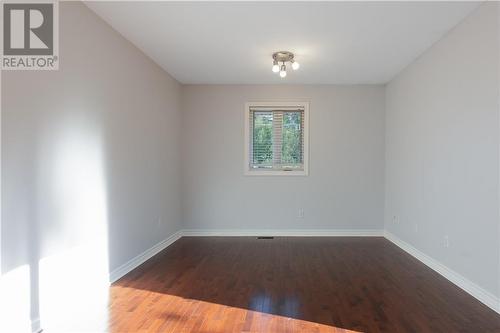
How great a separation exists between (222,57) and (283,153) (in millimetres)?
2058

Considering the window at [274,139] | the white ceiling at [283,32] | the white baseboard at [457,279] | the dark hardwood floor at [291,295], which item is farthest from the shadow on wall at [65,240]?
the white baseboard at [457,279]

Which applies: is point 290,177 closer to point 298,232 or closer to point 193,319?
point 298,232

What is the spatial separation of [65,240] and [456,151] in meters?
3.65

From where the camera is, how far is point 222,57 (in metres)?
3.94

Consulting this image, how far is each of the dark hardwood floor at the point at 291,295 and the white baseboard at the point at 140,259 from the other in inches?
3.4

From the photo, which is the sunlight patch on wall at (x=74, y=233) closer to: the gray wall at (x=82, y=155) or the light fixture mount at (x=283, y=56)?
the gray wall at (x=82, y=155)

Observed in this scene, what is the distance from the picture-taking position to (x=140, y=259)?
3.76 meters

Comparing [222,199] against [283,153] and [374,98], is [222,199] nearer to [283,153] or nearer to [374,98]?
[283,153]

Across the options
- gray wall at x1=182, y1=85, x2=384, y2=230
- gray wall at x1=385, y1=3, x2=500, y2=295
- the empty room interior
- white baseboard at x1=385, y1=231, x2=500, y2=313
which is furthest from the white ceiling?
white baseboard at x1=385, y1=231, x2=500, y2=313

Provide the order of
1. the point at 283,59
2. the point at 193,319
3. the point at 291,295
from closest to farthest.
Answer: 1. the point at 193,319
2. the point at 291,295
3. the point at 283,59

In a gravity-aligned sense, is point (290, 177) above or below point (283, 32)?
below

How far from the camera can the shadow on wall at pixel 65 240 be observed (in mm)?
2090

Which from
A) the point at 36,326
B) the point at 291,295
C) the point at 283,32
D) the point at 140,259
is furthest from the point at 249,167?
the point at 36,326

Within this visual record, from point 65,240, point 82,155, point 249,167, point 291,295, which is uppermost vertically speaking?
point 82,155
